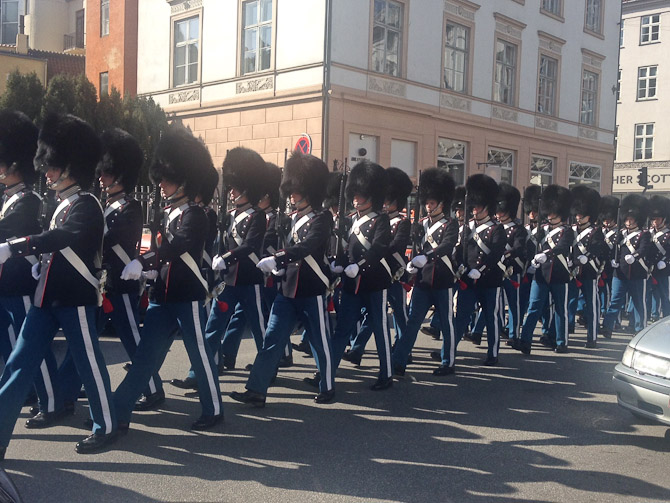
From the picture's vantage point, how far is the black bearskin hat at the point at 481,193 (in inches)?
316

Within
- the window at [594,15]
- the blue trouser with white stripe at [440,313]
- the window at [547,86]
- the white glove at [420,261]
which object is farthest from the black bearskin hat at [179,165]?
the window at [594,15]

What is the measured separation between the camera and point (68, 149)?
4.83 meters

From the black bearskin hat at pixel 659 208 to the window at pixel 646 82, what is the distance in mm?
31501

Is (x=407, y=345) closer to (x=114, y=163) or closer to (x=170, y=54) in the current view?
(x=114, y=163)

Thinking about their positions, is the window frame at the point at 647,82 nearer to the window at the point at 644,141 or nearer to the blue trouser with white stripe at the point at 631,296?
the window at the point at 644,141

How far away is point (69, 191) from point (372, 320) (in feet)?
9.26

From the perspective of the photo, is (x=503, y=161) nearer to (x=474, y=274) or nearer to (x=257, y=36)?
(x=257, y=36)

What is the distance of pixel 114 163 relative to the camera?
17.9ft

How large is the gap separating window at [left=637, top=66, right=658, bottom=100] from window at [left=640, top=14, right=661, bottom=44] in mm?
1421

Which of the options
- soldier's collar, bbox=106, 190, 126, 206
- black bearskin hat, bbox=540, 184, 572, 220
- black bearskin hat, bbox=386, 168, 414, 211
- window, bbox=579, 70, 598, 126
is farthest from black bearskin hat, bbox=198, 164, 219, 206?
window, bbox=579, 70, 598, 126

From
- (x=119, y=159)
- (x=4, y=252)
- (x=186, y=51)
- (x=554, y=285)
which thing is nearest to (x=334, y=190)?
(x=554, y=285)

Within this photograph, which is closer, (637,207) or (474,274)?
(474,274)

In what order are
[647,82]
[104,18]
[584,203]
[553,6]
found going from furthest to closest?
1. [647,82]
2. [553,6]
3. [104,18]
4. [584,203]

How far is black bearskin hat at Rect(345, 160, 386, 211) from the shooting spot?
6.64m
